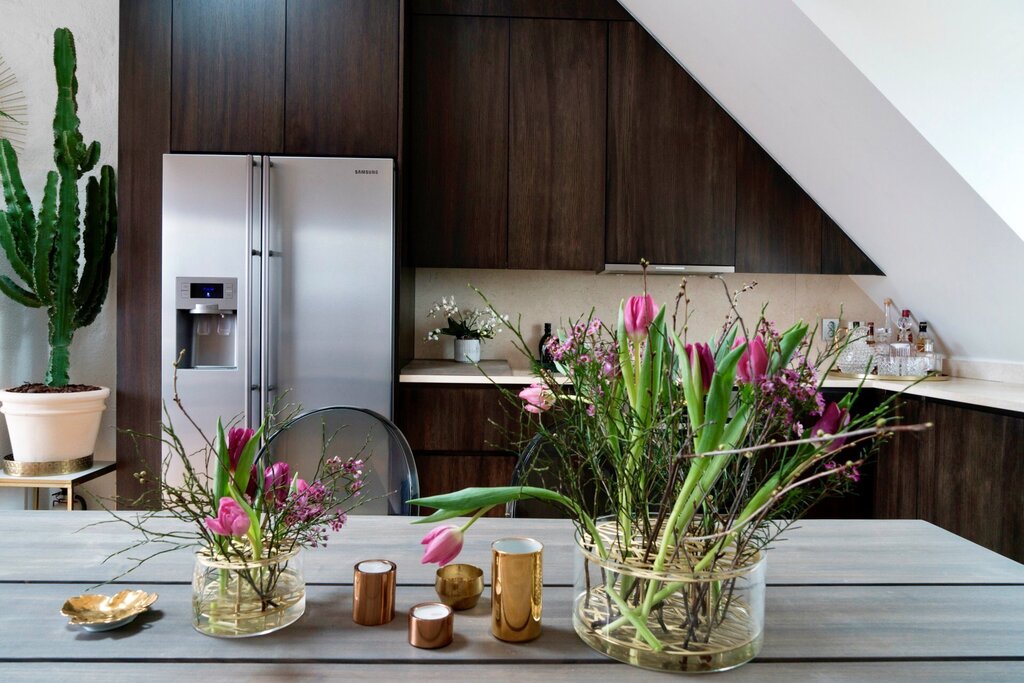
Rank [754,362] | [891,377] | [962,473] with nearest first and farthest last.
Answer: [754,362] < [962,473] < [891,377]

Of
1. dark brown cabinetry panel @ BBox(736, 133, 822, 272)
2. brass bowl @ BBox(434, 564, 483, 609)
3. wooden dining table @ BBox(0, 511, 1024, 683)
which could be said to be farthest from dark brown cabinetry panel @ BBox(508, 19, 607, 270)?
brass bowl @ BBox(434, 564, 483, 609)

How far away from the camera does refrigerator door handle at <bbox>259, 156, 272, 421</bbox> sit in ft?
8.82

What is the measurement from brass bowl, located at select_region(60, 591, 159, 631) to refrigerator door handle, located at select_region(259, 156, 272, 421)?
5.92ft

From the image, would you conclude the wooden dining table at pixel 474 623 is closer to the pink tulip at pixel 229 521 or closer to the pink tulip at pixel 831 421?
the pink tulip at pixel 229 521

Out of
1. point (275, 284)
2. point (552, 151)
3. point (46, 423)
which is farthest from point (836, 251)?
point (46, 423)

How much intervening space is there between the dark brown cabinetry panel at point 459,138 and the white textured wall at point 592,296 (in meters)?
0.33

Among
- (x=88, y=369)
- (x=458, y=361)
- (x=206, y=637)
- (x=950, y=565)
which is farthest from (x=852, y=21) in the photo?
(x=88, y=369)

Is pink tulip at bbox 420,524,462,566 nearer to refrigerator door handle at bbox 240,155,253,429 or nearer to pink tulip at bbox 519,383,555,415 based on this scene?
pink tulip at bbox 519,383,555,415

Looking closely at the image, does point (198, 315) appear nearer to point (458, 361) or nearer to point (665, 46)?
point (458, 361)

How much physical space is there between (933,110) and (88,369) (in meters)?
3.46

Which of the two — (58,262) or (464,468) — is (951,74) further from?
(58,262)

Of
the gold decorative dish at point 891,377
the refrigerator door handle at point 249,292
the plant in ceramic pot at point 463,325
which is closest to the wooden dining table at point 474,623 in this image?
the refrigerator door handle at point 249,292

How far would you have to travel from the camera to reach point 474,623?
901 mm

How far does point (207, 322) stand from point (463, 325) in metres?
1.07
